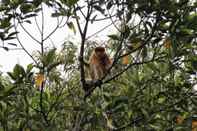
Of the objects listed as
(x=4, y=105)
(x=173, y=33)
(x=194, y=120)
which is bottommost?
(x=194, y=120)

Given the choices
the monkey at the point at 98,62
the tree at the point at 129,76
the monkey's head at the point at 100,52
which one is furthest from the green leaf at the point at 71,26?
the monkey's head at the point at 100,52

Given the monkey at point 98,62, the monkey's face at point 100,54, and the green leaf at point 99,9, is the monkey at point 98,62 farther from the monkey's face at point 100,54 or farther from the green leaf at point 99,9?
the green leaf at point 99,9

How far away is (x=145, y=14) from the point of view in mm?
3457

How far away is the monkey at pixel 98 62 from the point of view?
6.16 metres

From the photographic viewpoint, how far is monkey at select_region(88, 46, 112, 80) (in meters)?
6.16

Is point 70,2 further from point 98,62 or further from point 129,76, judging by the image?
point 98,62

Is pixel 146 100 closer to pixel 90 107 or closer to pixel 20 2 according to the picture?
pixel 90 107

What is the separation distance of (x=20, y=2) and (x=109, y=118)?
1.35m

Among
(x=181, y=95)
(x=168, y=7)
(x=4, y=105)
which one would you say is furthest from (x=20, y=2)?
(x=181, y=95)

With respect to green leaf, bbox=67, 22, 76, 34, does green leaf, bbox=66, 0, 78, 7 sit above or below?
above

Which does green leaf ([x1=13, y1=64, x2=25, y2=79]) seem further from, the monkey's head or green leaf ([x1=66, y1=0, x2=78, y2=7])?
the monkey's head

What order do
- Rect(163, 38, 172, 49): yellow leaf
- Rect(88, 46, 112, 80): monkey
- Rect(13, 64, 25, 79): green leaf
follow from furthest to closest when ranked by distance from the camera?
Rect(88, 46, 112, 80): monkey, Rect(163, 38, 172, 49): yellow leaf, Rect(13, 64, 25, 79): green leaf

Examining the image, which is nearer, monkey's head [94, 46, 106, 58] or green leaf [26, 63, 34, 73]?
green leaf [26, 63, 34, 73]

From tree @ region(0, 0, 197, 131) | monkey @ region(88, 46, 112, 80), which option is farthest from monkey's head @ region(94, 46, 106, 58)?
tree @ region(0, 0, 197, 131)
